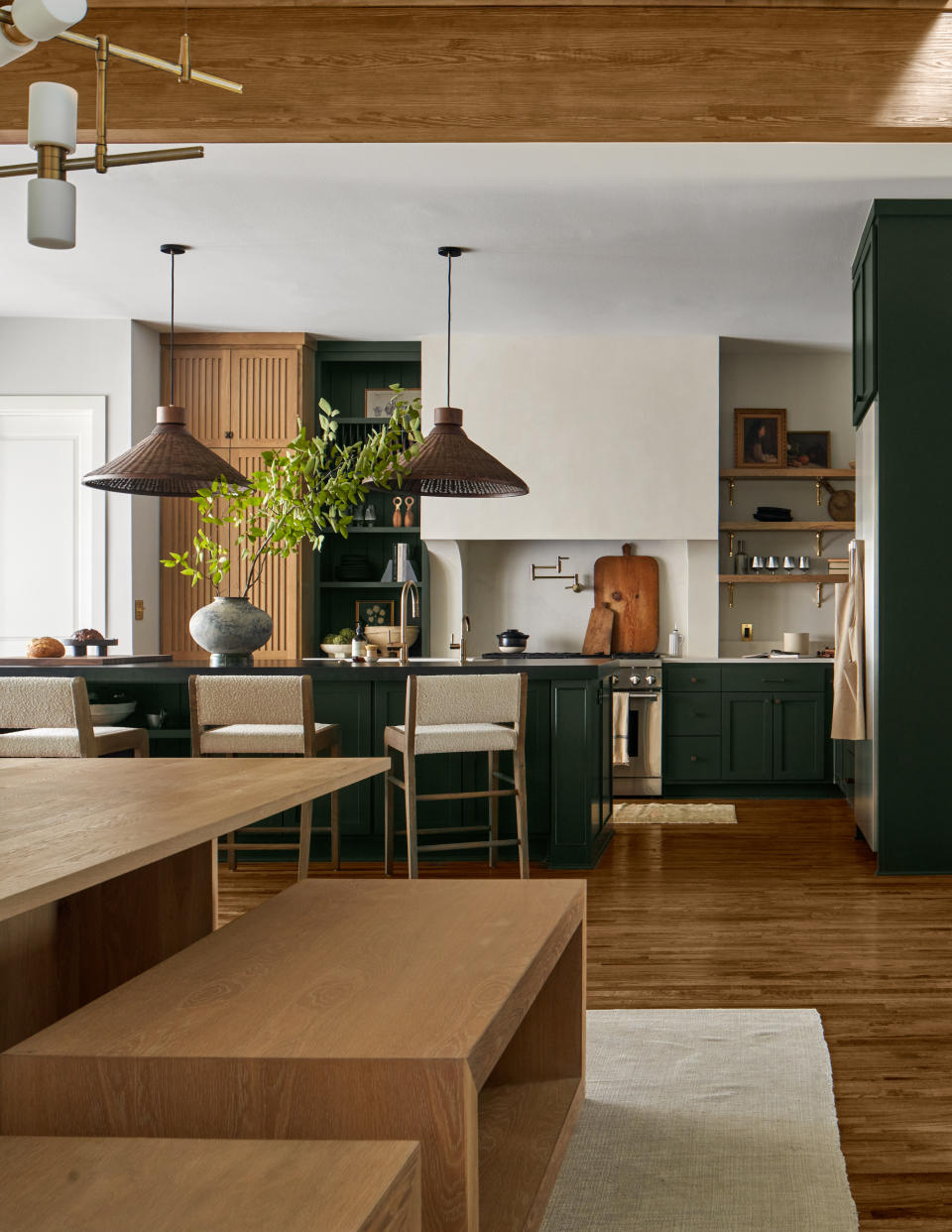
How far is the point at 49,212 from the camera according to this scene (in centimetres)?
192

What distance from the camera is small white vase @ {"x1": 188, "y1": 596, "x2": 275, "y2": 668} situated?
5168 mm

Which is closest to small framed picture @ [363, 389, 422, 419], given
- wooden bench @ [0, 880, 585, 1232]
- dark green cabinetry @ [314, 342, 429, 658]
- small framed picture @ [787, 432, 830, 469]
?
dark green cabinetry @ [314, 342, 429, 658]

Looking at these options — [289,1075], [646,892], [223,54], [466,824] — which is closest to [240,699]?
[466,824]

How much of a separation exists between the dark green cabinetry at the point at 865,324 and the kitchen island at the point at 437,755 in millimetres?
1723

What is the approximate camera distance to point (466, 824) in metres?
5.04

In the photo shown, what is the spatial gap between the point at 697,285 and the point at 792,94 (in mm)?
2335

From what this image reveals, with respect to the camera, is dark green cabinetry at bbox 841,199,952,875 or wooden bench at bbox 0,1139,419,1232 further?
dark green cabinetry at bbox 841,199,952,875

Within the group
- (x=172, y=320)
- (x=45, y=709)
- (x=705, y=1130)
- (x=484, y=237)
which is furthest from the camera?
(x=172, y=320)

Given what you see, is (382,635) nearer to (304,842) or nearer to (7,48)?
(304,842)

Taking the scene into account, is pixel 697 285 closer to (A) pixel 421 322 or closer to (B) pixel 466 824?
(A) pixel 421 322

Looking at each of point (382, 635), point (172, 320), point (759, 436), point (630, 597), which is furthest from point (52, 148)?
point (759, 436)

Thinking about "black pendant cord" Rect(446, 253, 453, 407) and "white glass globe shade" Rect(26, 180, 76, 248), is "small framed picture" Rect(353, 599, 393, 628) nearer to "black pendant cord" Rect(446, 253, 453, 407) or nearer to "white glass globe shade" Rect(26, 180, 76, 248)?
"black pendant cord" Rect(446, 253, 453, 407)

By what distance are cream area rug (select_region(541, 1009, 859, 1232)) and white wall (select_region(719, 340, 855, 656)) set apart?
16.6 ft

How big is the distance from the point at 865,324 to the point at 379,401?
3.47 metres
